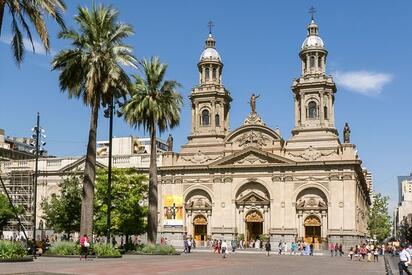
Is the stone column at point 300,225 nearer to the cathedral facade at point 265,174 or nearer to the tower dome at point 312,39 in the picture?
the cathedral facade at point 265,174

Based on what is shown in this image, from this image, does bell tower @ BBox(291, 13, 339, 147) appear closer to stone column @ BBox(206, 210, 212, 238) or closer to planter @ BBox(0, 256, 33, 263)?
stone column @ BBox(206, 210, 212, 238)

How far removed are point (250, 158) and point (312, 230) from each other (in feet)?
43.1

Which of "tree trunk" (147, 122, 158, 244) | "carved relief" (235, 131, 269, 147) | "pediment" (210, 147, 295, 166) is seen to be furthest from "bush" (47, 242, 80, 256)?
"carved relief" (235, 131, 269, 147)

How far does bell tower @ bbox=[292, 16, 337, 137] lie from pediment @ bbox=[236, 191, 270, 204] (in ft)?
34.7

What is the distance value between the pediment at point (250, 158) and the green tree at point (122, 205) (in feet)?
72.9

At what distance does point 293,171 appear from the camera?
8138 cm

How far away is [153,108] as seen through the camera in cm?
4834

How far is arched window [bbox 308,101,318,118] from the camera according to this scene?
275 feet

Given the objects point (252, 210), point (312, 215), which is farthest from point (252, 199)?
point (312, 215)

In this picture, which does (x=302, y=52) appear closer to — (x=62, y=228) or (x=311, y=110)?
(x=311, y=110)

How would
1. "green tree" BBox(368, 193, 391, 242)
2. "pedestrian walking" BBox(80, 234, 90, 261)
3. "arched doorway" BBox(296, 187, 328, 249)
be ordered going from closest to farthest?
"pedestrian walking" BBox(80, 234, 90, 261)
"arched doorway" BBox(296, 187, 328, 249)
"green tree" BBox(368, 193, 391, 242)

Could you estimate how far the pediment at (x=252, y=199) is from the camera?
8269 centimetres

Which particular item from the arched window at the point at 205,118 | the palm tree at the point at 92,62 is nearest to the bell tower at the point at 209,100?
the arched window at the point at 205,118

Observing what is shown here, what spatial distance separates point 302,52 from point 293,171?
17.1m
